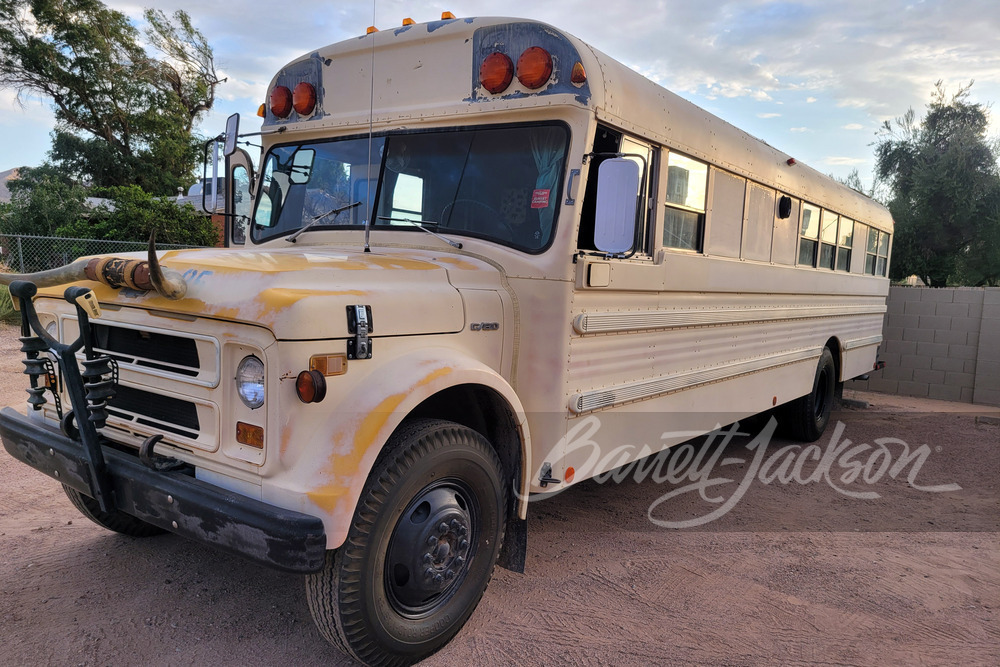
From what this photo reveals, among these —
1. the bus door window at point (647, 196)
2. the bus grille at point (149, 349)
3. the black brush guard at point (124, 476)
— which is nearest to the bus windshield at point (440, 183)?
the bus door window at point (647, 196)

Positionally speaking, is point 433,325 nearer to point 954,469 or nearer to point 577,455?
point 577,455

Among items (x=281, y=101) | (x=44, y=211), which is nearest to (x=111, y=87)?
(x=44, y=211)

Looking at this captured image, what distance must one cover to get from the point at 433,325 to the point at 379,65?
5.39 ft

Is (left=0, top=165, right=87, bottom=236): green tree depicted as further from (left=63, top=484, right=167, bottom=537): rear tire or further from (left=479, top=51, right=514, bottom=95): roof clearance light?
(left=479, top=51, right=514, bottom=95): roof clearance light

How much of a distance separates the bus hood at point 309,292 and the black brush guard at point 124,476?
0.27m

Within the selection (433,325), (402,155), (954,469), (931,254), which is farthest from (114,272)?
(931,254)

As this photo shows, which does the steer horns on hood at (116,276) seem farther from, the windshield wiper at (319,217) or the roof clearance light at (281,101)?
the roof clearance light at (281,101)

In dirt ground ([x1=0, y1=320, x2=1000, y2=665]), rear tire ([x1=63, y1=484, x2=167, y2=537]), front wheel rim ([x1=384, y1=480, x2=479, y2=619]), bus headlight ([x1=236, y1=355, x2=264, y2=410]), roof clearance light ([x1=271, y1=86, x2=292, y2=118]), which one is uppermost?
roof clearance light ([x1=271, y1=86, x2=292, y2=118])

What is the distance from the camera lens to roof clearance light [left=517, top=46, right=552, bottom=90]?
3.10 metres

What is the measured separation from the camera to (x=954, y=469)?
617 cm

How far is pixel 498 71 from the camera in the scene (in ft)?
10.5

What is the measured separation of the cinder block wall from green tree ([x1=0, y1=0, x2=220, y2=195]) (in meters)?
21.1

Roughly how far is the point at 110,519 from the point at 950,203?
17.5 m

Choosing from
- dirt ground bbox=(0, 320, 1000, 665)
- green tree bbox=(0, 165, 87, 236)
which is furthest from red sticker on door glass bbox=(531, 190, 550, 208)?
green tree bbox=(0, 165, 87, 236)
